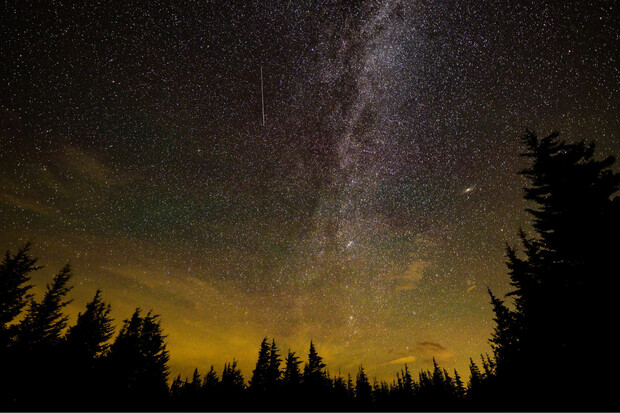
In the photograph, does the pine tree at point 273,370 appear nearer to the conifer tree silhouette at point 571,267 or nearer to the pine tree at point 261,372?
A: the pine tree at point 261,372

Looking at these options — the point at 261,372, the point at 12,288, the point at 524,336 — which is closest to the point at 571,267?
the point at 524,336

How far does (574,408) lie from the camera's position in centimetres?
812

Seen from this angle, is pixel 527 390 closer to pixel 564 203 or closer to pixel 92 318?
pixel 564 203

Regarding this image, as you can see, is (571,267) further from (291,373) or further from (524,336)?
(291,373)

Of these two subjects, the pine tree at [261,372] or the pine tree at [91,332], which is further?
the pine tree at [261,372]

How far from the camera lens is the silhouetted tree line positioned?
25.9 ft

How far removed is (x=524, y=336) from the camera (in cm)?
1268

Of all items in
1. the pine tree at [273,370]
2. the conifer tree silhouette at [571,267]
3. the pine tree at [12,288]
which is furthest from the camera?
the pine tree at [273,370]

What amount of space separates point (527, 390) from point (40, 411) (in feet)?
97.1

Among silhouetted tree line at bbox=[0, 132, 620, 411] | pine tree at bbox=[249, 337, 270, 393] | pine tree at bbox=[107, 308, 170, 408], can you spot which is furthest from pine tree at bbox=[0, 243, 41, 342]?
pine tree at bbox=[249, 337, 270, 393]

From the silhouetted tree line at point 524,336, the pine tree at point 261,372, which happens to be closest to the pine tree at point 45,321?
the silhouetted tree line at point 524,336

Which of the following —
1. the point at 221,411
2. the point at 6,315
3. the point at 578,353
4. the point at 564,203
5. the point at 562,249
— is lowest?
the point at 221,411

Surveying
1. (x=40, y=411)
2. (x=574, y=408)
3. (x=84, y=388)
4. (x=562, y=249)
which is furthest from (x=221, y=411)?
(x=562, y=249)

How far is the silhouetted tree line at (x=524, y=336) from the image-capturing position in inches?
311
